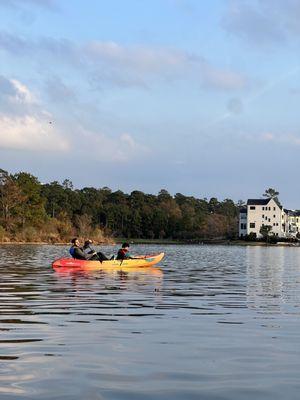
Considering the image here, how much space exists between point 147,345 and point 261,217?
128m

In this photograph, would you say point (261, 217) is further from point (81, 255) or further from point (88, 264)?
point (88, 264)

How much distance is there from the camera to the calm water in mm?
7457

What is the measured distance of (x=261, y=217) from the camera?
445ft

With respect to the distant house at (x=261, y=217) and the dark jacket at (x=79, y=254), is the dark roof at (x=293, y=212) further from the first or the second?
the dark jacket at (x=79, y=254)

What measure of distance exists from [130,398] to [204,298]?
36.1 feet

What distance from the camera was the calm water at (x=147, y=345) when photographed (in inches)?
294

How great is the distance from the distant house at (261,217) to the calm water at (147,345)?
118m

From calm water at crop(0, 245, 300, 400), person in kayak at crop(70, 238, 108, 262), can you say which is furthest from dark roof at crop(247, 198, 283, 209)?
calm water at crop(0, 245, 300, 400)

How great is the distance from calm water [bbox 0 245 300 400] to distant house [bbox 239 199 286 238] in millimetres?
117770

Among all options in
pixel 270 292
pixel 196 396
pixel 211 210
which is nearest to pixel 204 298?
pixel 270 292

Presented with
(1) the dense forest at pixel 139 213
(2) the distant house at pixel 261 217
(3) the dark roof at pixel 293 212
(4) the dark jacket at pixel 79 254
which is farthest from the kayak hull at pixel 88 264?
(3) the dark roof at pixel 293 212

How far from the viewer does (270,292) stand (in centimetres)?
2033

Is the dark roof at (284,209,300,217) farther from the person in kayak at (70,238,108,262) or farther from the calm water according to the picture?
the calm water

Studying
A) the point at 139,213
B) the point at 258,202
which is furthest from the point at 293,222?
the point at 139,213
